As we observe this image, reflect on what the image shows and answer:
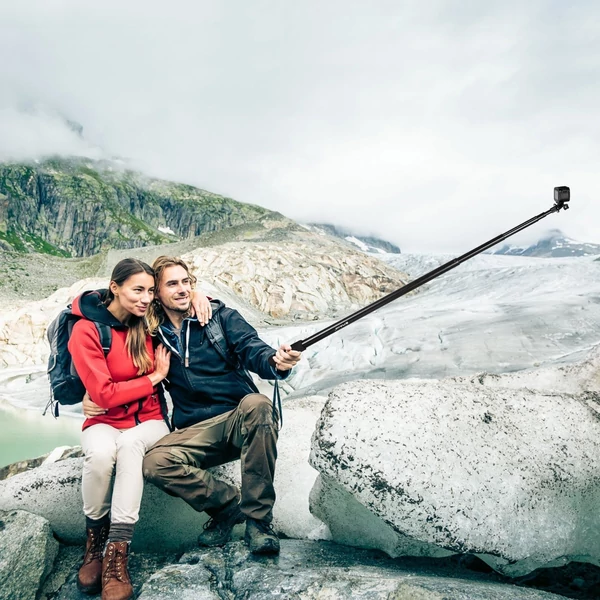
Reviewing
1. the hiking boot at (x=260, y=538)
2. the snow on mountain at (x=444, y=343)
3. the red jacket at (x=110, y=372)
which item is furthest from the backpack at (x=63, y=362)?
the snow on mountain at (x=444, y=343)

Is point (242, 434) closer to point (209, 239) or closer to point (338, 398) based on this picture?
point (338, 398)

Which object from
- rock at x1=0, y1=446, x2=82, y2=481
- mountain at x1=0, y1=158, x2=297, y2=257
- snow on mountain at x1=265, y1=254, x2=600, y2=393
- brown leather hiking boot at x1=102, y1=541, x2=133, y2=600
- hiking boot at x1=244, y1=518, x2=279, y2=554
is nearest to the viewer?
brown leather hiking boot at x1=102, y1=541, x2=133, y2=600

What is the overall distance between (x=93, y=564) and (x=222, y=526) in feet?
3.10

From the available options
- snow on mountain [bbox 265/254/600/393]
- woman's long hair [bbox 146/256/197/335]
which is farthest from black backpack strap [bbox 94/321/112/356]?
snow on mountain [bbox 265/254/600/393]

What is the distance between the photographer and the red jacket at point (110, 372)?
12.7 feet

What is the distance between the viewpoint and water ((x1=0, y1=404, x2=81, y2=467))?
15016 mm

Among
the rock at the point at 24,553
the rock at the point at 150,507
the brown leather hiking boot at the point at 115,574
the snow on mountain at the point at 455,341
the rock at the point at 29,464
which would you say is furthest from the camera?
the snow on mountain at the point at 455,341

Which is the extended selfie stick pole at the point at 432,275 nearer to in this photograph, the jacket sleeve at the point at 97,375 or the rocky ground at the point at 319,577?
the jacket sleeve at the point at 97,375

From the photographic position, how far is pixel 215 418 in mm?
4102

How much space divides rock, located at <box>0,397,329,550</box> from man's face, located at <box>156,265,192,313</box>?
156 cm

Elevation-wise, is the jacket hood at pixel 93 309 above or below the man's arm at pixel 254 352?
above

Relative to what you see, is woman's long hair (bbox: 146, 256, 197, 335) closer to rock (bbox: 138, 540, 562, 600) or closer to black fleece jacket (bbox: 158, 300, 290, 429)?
black fleece jacket (bbox: 158, 300, 290, 429)

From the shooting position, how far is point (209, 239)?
5425 cm

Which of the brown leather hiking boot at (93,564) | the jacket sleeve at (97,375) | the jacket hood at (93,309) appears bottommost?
the brown leather hiking boot at (93,564)
